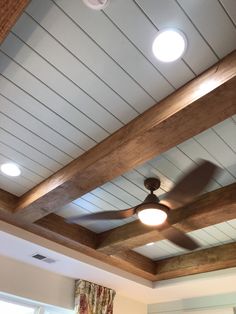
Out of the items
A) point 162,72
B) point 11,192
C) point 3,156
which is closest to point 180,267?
point 11,192

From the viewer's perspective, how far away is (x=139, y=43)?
4.95 feet

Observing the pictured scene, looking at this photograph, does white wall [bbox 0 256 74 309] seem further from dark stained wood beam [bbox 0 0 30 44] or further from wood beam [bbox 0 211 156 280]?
dark stained wood beam [bbox 0 0 30 44]

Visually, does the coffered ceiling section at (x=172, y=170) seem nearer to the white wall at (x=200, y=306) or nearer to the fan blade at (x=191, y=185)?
the fan blade at (x=191, y=185)

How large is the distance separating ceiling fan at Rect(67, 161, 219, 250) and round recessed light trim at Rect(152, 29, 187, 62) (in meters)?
0.61

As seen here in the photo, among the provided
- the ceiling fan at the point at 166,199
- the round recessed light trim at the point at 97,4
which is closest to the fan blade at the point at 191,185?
the ceiling fan at the point at 166,199

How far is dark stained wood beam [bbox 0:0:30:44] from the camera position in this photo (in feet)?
3.94

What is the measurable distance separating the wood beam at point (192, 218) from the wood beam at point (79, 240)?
0.79 ft

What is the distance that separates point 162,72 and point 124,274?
266 cm

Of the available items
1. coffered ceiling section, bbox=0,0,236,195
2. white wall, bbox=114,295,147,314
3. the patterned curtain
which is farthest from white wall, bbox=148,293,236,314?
coffered ceiling section, bbox=0,0,236,195

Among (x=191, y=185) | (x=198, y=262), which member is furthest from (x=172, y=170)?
(x=198, y=262)

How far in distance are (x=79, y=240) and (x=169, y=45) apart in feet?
6.98

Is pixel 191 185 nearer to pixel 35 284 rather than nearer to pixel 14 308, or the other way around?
pixel 35 284

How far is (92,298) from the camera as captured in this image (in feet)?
12.2

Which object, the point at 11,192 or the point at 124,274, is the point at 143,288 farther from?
the point at 11,192
